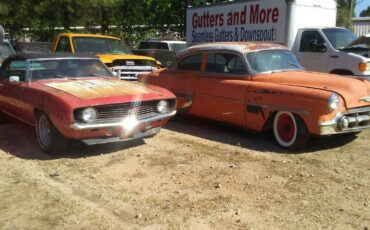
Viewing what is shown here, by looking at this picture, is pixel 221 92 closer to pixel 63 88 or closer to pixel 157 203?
pixel 63 88

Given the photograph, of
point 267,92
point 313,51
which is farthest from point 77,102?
point 313,51

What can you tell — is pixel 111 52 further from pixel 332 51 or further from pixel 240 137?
pixel 332 51

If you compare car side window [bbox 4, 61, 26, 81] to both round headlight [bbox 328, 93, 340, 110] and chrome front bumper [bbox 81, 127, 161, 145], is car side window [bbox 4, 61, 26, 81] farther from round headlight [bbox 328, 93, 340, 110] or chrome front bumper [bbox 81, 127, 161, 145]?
round headlight [bbox 328, 93, 340, 110]

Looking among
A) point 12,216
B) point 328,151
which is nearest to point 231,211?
point 12,216

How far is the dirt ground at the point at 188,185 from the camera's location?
431cm

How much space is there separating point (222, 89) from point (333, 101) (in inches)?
76.6

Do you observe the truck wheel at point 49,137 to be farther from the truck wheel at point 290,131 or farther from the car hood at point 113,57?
the car hood at point 113,57

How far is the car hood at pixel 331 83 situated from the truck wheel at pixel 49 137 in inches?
119

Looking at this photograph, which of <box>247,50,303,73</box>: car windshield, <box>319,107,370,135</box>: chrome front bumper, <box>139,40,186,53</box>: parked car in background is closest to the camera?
<box>319,107,370,135</box>: chrome front bumper

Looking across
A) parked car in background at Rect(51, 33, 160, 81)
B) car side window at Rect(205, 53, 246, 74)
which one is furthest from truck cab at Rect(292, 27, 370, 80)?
car side window at Rect(205, 53, 246, 74)

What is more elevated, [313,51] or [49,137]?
[313,51]

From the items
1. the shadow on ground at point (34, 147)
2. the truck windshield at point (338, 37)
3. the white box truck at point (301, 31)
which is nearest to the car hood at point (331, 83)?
the shadow on ground at point (34, 147)

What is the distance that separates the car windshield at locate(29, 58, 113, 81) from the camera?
23.7ft

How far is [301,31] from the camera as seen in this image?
1149 centimetres
